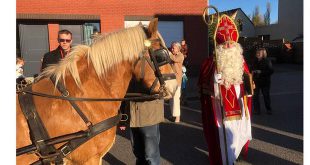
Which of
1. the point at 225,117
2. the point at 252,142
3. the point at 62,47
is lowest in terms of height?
the point at 252,142

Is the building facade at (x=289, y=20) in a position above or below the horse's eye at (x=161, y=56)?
above

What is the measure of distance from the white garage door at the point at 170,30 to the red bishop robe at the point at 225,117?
Answer: 11.7 meters

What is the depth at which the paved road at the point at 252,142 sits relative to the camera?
16.0ft

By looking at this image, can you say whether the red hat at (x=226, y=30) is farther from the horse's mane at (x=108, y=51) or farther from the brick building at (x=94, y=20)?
the brick building at (x=94, y=20)

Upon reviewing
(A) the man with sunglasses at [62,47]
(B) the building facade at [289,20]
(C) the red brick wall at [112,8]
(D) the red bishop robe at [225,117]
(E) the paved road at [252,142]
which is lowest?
(E) the paved road at [252,142]

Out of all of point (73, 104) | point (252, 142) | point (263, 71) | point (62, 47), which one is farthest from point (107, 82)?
point (263, 71)

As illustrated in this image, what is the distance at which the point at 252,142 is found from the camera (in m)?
5.68

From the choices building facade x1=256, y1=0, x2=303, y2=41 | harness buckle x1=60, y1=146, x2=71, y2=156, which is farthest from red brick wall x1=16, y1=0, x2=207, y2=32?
building facade x1=256, y1=0, x2=303, y2=41

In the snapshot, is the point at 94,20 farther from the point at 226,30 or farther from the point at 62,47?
the point at 226,30

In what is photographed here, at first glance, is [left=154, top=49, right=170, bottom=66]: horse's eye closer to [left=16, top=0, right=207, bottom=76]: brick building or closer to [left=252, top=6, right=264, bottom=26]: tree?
[left=16, top=0, right=207, bottom=76]: brick building

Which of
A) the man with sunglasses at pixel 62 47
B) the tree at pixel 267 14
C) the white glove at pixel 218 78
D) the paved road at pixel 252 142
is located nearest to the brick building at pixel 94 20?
the paved road at pixel 252 142

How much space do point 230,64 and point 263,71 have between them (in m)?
3.98

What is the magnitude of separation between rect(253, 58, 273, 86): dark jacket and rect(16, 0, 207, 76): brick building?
8545 mm
